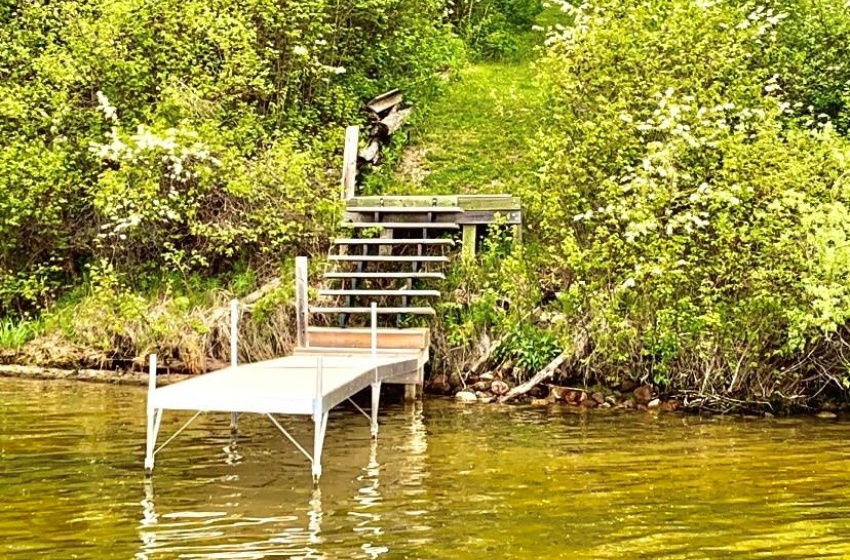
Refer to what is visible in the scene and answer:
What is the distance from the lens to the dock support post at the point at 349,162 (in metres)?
17.8

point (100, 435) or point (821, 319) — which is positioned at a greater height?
point (821, 319)

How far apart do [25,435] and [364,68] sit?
11.5m

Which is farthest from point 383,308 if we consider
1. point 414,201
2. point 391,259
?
point 414,201

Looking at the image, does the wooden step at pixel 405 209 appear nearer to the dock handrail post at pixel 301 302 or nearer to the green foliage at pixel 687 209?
the green foliage at pixel 687 209

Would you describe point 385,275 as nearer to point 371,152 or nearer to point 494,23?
point 371,152

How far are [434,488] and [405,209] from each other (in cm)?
754

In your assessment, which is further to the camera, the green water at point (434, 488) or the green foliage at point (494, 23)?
the green foliage at point (494, 23)

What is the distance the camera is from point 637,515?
898 cm

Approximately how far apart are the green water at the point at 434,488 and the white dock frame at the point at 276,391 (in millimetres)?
412

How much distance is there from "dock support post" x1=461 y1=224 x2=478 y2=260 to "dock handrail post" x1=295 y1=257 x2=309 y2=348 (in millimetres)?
2311

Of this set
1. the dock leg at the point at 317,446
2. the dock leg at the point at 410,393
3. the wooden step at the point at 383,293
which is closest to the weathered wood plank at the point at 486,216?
the wooden step at the point at 383,293

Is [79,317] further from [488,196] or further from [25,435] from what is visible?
[488,196]

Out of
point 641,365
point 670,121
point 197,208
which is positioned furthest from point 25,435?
point 670,121

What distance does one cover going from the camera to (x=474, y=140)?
21453mm
